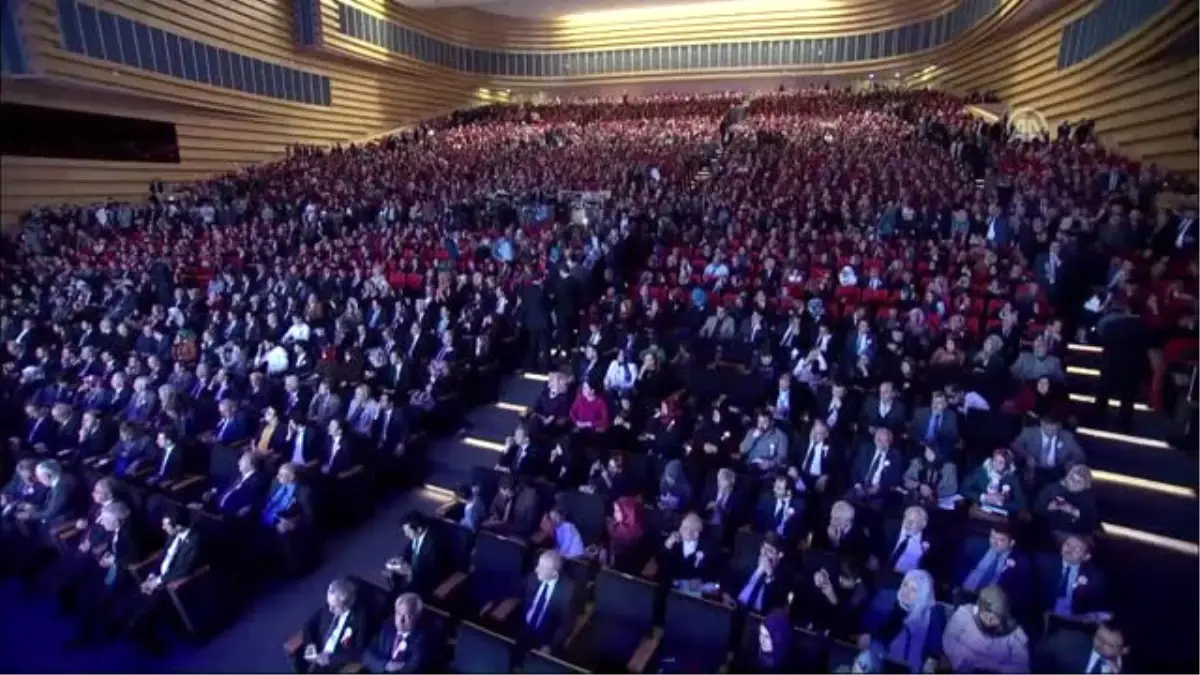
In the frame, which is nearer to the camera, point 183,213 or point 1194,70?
point 1194,70

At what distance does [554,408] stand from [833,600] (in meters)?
2.99

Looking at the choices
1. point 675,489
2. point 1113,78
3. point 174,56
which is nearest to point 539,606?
point 675,489

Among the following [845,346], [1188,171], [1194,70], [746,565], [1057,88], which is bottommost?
[746,565]

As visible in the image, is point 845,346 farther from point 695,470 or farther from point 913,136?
point 913,136

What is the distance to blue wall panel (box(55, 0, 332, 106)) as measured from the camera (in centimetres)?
1110

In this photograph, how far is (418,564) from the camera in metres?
4.25

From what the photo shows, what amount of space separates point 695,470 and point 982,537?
178 centimetres

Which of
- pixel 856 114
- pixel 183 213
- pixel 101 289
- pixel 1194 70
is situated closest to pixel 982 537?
pixel 1194 70

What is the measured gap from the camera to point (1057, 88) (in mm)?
13430

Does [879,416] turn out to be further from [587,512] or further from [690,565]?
[587,512]

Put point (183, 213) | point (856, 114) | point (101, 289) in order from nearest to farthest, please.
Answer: point (101, 289) → point (183, 213) → point (856, 114)

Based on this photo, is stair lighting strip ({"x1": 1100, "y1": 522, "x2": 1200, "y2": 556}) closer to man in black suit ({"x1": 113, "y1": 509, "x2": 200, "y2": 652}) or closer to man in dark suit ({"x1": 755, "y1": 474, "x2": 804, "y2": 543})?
man in dark suit ({"x1": 755, "y1": 474, "x2": 804, "y2": 543})

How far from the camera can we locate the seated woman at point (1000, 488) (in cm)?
436

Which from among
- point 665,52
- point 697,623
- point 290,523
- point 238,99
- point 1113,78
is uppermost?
point 665,52
